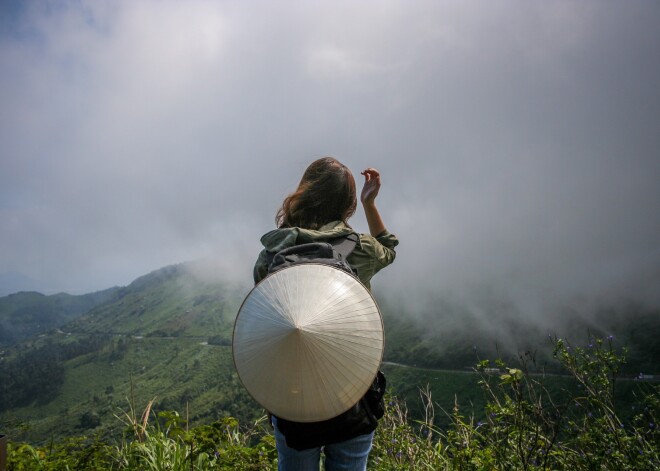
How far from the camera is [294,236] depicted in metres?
1.79

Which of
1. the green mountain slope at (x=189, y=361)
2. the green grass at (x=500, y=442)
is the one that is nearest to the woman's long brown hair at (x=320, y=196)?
the green grass at (x=500, y=442)

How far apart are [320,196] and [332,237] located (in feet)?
0.92

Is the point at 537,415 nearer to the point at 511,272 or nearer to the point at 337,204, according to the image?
the point at 337,204

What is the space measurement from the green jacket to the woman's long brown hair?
0.08 metres

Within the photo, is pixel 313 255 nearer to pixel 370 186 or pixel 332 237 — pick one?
pixel 332 237

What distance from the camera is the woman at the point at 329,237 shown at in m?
Result: 1.71

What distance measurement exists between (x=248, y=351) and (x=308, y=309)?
30 cm

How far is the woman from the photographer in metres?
1.71

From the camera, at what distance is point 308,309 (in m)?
1.47

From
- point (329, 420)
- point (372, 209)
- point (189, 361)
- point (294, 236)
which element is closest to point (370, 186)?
point (372, 209)

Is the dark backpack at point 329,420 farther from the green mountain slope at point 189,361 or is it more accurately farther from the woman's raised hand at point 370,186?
the green mountain slope at point 189,361

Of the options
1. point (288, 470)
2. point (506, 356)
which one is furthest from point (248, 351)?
point (506, 356)

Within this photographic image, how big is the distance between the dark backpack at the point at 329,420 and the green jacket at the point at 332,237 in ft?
0.23

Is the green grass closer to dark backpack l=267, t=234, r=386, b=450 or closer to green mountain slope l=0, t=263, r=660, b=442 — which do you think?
dark backpack l=267, t=234, r=386, b=450
